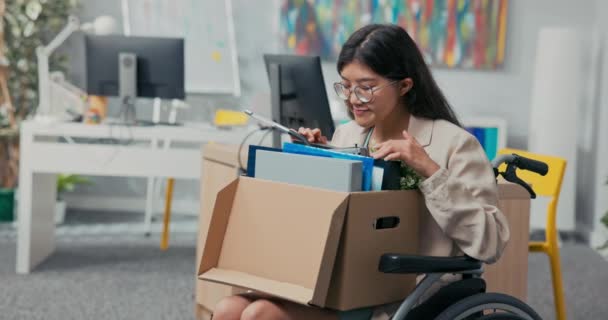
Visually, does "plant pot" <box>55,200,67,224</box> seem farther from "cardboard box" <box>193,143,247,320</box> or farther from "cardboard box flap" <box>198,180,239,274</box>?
"cardboard box flap" <box>198,180,239,274</box>

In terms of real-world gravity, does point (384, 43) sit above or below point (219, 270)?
above

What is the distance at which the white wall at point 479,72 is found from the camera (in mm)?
5293

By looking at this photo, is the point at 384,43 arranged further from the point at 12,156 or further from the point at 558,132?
the point at 12,156

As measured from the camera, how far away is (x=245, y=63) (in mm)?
5375

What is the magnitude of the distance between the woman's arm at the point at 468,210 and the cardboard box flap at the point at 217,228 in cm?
37

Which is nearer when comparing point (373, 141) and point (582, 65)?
point (373, 141)

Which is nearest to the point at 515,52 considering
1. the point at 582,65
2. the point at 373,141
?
the point at 582,65


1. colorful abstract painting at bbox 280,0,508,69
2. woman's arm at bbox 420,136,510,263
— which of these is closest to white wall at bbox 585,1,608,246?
colorful abstract painting at bbox 280,0,508,69

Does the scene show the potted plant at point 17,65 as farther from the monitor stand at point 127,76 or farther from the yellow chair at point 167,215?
the monitor stand at point 127,76

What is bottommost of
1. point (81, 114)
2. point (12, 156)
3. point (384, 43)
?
point (12, 156)

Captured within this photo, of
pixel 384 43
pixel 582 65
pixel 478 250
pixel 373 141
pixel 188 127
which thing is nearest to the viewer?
pixel 478 250

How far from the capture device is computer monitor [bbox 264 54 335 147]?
2693 mm

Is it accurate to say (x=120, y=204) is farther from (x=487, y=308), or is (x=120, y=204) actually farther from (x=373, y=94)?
(x=487, y=308)

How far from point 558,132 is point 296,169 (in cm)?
355
